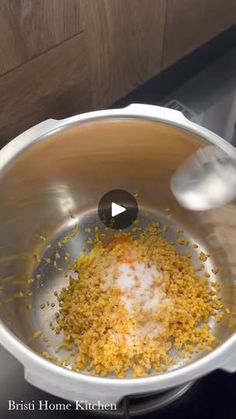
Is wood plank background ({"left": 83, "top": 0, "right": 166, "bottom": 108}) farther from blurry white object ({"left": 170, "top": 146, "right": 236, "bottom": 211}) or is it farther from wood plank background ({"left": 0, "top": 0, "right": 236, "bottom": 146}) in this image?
blurry white object ({"left": 170, "top": 146, "right": 236, "bottom": 211})

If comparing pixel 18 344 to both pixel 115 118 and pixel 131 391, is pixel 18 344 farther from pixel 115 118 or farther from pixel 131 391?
pixel 115 118

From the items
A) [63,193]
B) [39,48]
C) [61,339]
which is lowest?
[61,339]

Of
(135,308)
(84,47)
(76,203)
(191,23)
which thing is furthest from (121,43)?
(135,308)

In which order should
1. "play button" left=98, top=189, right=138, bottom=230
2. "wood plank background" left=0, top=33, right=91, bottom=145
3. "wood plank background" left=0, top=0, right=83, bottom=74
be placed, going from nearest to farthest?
1. "wood plank background" left=0, top=0, right=83, bottom=74
2. "wood plank background" left=0, top=33, right=91, bottom=145
3. "play button" left=98, top=189, right=138, bottom=230

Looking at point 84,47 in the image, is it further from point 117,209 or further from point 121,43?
point 117,209

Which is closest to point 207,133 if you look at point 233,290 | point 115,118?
point 115,118

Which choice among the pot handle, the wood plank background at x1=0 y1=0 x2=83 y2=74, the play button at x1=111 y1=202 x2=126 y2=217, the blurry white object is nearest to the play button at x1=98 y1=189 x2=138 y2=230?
the play button at x1=111 y1=202 x2=126 y2=217

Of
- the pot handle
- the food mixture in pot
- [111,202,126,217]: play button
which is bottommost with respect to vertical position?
the food mixture in pot
